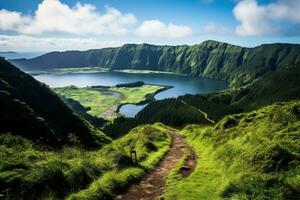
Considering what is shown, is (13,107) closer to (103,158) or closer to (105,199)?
(103,158)

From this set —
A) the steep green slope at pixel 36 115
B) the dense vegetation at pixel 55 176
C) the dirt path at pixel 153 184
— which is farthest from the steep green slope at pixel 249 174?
the steep green slope at pixel 36 115

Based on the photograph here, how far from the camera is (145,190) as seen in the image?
21.5 m

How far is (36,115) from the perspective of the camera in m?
104

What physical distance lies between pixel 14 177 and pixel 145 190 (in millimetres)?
8828

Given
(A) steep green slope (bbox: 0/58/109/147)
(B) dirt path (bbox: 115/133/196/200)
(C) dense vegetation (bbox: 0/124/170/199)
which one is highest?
(C) dense vegetation (bbox: 0/124/170/199)

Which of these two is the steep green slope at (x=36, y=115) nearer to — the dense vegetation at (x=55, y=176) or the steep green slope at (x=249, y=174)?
the dense vegetation at (x=55, y=176)

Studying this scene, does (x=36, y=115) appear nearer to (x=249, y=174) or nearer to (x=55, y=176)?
(x=55, y=176)

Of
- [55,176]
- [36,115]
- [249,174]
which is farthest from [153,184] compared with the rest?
[36,115]

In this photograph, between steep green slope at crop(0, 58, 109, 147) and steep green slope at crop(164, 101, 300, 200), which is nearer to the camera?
steep green slope at crop(164, 101, 300, 200)

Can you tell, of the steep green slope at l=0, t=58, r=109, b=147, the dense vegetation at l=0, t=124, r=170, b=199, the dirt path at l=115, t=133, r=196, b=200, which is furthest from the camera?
the steep green slope at l=0, t=58, r=109, b=147

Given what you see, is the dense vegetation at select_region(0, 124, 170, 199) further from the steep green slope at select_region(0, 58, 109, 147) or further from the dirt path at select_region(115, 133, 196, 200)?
the steep green slope at select_region(0, 58, 109, 147)

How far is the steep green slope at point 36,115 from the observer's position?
295 feet

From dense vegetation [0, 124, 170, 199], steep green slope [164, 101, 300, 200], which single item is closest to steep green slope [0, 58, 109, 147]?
dense vegetation [0, 124, 170, 199]

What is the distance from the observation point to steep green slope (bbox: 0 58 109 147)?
295 ft
